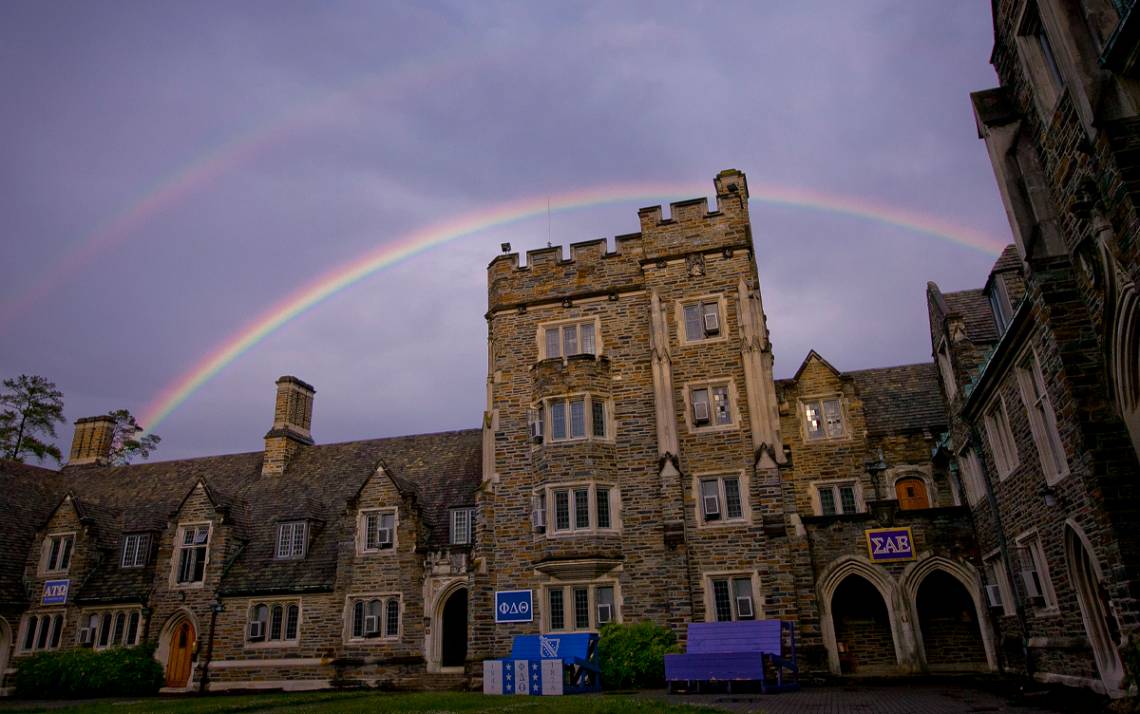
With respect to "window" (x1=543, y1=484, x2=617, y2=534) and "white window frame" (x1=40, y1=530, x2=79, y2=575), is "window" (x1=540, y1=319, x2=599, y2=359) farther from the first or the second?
"white window frame" (x1=40, y1=530, x2=79, y2=575)

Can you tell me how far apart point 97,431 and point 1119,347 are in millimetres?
45024

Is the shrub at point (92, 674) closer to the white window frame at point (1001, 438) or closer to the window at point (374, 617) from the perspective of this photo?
the window at point (374, 617)

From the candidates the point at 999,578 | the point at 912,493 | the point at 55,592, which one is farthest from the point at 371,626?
the point at 999,578

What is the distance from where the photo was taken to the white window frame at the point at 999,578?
Answer: 1834cm

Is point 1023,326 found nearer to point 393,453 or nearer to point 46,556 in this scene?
point 393,453

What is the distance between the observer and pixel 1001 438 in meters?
17.7

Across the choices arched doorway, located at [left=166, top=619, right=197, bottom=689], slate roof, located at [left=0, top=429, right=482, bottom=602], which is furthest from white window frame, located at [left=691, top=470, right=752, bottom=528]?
arched doorway, located at [left=166, top=619, right=197, bottom=689]

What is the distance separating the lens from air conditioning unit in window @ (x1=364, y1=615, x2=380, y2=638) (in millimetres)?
26312

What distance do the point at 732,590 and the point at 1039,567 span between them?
804cm

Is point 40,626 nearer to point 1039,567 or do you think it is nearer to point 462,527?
point 462,527

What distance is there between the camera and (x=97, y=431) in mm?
40344

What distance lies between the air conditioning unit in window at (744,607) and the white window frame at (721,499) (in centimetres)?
211

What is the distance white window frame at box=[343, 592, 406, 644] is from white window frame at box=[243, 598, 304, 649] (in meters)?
1.84

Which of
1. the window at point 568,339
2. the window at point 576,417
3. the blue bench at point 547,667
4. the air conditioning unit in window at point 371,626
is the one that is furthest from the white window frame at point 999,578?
the air conditioning unit in window at point 371,626
